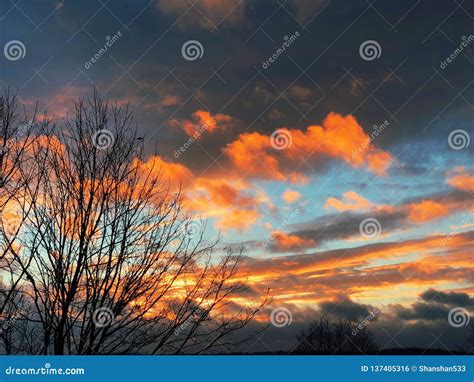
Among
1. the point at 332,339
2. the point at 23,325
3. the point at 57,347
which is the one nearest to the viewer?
the point at 57,347

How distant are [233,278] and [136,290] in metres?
1.63

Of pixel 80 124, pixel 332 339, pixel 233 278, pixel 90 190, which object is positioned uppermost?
pixel 332 339

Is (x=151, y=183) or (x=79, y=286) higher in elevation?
(x=151, y=183)

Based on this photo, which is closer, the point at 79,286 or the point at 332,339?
the point at 79,286

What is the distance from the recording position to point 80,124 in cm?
902

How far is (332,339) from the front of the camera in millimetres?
42125

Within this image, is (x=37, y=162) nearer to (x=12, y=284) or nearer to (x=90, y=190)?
(x=90, y=190)

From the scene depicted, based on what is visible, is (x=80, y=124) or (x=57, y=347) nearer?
(x=57, y=347)

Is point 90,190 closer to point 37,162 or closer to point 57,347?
point 37,162

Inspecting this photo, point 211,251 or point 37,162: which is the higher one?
point 37,162

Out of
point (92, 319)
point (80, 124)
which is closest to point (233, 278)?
point (92, 319)

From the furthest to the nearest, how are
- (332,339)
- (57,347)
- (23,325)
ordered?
(332,339) → (23,325) → (57,347)

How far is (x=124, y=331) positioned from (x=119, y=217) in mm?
1776

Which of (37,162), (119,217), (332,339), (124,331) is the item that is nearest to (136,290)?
(124,331)
